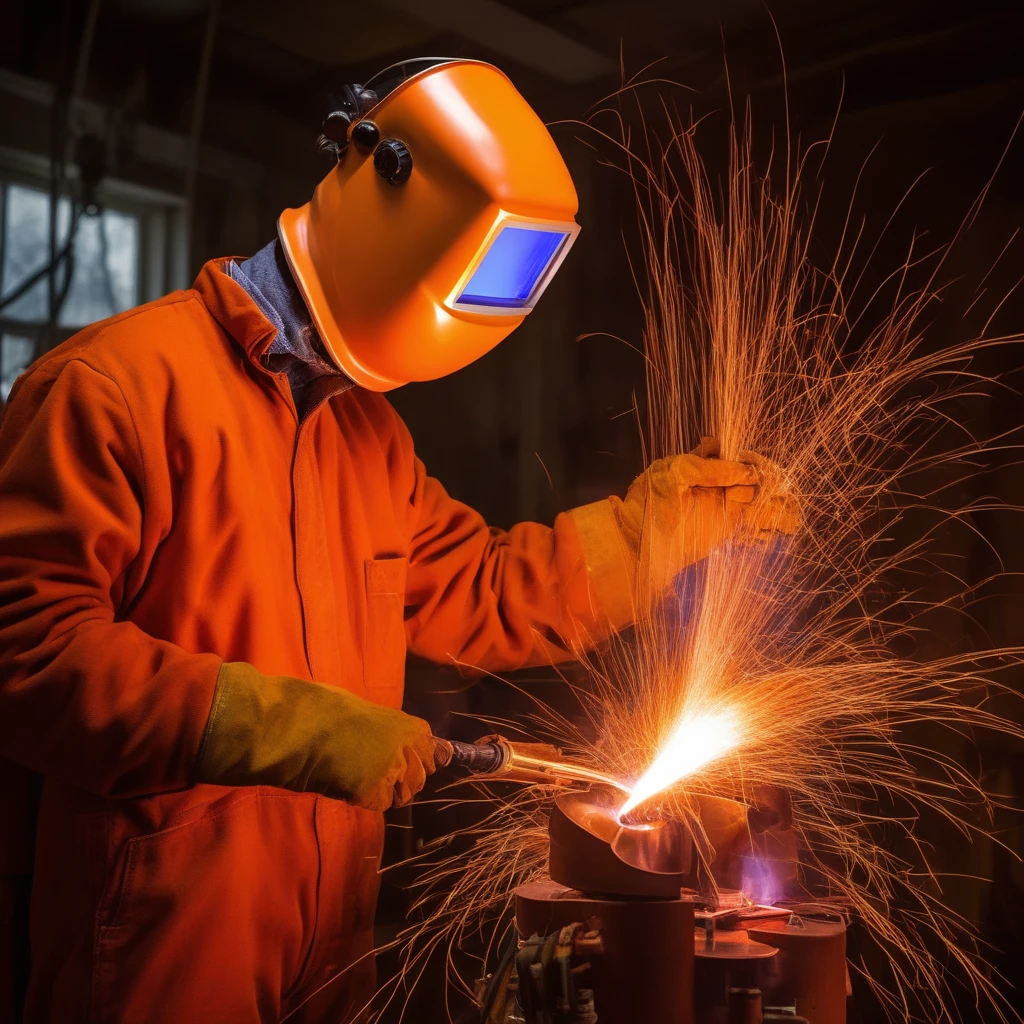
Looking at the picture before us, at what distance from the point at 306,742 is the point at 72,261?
5.86ft

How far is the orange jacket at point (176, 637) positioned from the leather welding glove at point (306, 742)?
32mm

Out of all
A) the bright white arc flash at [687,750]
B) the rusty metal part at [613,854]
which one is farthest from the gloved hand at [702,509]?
the rusty metal part at [613,854]

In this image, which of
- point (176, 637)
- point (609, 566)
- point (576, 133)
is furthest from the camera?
point (576, 133)

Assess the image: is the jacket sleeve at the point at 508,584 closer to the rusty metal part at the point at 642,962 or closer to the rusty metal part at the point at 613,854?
the rusty metal part at the point at 613,854

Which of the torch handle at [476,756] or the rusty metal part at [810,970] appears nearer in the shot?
the rusty metal part at [810,970]

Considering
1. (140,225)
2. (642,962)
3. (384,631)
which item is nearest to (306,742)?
(384,631)

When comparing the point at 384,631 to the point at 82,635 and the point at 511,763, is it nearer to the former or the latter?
the point at 511,763

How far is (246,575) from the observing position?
5.06 feet

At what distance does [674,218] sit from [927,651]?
0.93m

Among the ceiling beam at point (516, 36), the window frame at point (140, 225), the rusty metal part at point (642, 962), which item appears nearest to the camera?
the rusty metal part at point (642, 962)

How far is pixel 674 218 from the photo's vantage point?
7.00 feet

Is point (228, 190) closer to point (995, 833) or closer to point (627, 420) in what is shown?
point (627, 420)

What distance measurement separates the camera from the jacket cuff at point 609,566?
1883mm

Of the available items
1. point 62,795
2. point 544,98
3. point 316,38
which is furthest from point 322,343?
point 316,38
